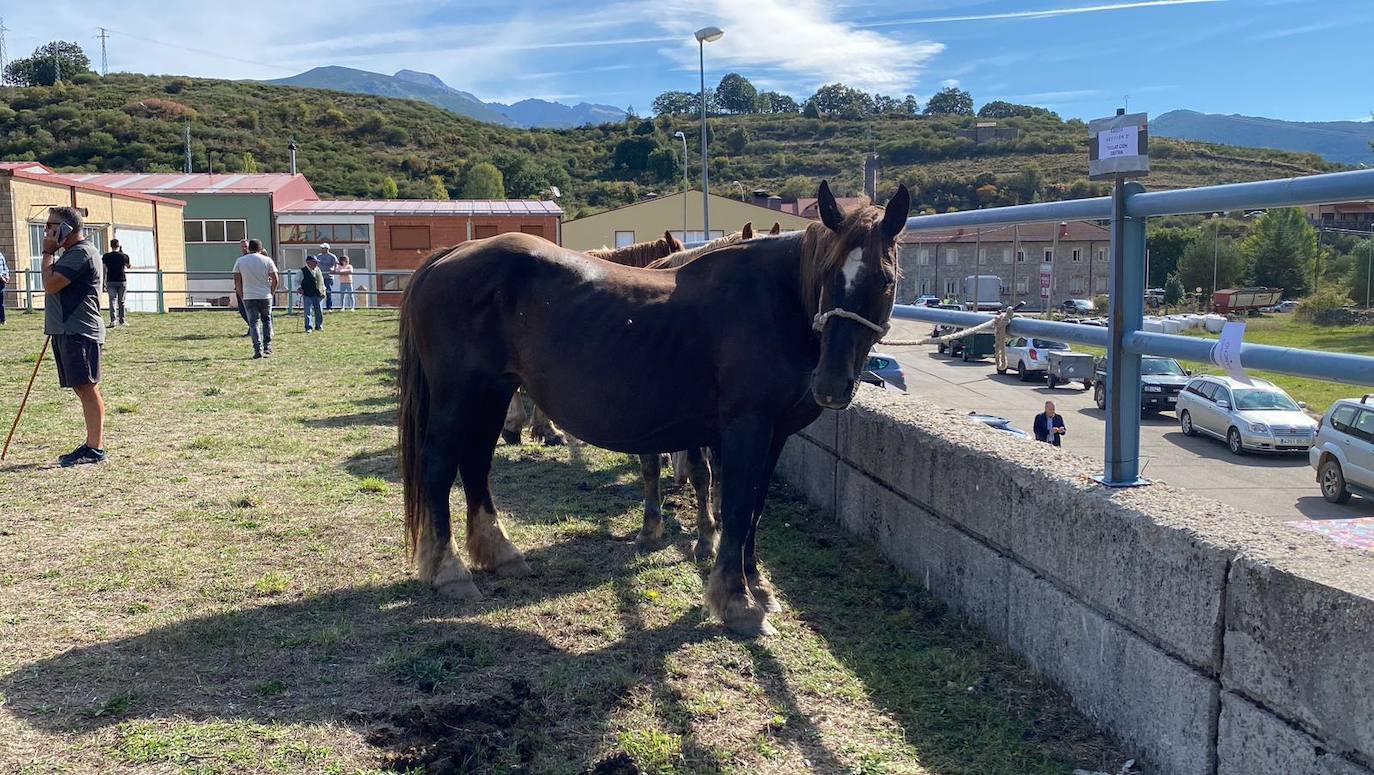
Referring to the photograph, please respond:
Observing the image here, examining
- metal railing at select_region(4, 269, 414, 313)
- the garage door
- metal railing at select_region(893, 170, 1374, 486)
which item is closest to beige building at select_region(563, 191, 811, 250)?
metal railing at select_region(4, 269, 414, 313)

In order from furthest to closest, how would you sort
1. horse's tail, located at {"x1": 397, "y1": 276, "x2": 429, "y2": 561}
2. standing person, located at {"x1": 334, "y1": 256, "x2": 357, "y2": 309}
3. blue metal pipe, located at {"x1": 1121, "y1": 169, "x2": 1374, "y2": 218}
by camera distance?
standing person, located at {"x1": 334, "y1": 256, "x2": 357, "y2": 309}
horse's tail, located at {"x1": 397, "y1": 276, "x2": 429, "y2": 561}
blue metal pipe, located at {"x1": 1121, "y1": 169, "x2": 1374, "y2": 218}

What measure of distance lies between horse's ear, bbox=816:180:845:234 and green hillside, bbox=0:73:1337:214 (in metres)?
56.2

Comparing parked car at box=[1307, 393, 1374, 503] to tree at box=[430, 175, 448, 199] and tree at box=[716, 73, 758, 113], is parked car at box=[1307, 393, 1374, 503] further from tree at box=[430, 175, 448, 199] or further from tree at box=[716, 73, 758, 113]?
tree at box=[716, 73, 758, 113]

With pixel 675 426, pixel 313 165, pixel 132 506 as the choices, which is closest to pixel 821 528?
pixel 675 426

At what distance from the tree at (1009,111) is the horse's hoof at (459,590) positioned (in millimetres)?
131758

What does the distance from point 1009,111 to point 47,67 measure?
11998 cm

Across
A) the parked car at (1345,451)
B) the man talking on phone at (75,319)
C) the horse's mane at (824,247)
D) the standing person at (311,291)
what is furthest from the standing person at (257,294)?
the parked car at (1345,451)

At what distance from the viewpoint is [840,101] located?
151m

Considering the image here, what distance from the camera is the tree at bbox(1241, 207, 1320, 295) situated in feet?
8.87

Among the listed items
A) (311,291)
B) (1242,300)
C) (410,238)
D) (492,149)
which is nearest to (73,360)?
(1242,300)

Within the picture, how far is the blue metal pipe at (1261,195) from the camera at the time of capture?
102 inches

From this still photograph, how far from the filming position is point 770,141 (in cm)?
12800

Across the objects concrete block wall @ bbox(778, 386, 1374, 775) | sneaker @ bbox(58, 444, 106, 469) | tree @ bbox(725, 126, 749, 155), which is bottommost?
sneaker @ bbox(58, 444, 106, 469)

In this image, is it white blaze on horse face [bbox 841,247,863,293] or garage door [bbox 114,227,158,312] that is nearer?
white blaze on horse face [bbox 841,247,863,293]
